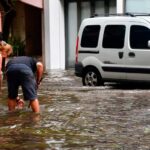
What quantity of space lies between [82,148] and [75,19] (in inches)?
776

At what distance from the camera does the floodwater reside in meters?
8.91

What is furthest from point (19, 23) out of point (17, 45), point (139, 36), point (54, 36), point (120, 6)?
point (139, 36)

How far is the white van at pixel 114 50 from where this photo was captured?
16438 millimetres

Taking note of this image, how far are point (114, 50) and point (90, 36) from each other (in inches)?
40.9

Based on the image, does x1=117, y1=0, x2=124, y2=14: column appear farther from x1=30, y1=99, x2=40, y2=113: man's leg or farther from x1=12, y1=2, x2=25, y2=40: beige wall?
x1=30, y1=99, x2=40, y2=113: man's leg

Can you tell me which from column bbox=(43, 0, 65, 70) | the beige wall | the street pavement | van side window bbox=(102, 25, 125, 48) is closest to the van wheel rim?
the street pavement

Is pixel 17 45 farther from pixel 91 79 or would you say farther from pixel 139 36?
pixel 139 36

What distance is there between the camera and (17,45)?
3434 centimetres

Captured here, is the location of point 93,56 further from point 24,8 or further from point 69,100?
point 24,8

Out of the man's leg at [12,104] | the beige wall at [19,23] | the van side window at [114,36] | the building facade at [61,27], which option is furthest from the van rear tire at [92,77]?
the beige wall at [19,23]

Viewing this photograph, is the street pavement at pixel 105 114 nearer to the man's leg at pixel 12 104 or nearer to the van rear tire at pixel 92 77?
the van rear tire at pixel 92 77

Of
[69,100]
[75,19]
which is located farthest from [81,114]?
[75,19]

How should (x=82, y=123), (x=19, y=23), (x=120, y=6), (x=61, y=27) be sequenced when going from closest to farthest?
(x=82, y=123), (x=120, y=6), (x=61, y=27), (x=19, y=23)

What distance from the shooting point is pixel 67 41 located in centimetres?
2828
